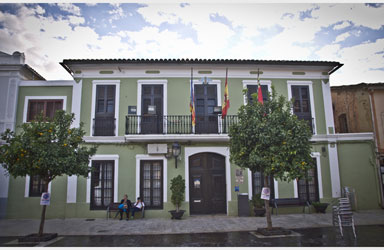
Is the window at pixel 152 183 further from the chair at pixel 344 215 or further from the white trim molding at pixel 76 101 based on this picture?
the chair at pixel 344 215

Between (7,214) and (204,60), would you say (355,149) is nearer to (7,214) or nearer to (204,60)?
(204,60)

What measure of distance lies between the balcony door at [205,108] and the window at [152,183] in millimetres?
2585

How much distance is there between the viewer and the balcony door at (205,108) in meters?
12.6

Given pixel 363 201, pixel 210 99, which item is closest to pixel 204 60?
pixel 210 99

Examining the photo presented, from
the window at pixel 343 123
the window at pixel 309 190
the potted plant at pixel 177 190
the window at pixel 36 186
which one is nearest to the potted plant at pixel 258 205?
the window at pixel 309 190

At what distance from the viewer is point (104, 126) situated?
40.8ft

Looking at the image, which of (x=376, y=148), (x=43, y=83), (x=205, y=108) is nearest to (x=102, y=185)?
(x=43, y=83)

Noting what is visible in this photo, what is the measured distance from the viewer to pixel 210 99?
42.7 feet

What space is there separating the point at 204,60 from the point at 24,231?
1024 centimetres

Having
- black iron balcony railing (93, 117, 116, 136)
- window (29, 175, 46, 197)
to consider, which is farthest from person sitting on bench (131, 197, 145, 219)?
window (29, 175, 46, 197)

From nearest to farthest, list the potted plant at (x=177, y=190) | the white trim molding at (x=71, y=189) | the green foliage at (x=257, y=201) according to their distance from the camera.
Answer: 1. the potted plant at (x=177, y=190)
2. the green foliage at (x=257, y=201)
3. the white trim molding at (x=71, y=189)

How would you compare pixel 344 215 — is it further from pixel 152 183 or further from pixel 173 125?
pixel 152 183

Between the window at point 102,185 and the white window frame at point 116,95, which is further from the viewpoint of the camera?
the white window frame at point 116,95

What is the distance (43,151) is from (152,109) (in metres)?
5.32
